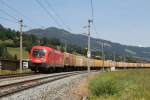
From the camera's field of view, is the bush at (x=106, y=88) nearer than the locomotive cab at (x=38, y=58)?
Yes

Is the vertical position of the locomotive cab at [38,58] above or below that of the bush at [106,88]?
above

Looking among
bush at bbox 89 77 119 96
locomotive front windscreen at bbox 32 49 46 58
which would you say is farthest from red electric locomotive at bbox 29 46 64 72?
bush at bbox 89 77 119 96

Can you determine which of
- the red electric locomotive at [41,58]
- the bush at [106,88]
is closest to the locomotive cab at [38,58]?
the red electric locomotive at [41,58]

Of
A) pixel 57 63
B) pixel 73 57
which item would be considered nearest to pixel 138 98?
pixel 57 63

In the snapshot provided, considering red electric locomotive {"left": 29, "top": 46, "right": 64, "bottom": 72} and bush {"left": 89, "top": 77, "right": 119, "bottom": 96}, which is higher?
red electric locomotive {"left": 29, "top": 46, "right": 64, "bottom": 72}

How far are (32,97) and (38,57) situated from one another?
2910 cm

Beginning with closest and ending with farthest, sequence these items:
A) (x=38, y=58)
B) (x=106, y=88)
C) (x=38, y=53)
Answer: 1. (x=106, y=88)
2. (x=38, y=58)
3. (x=38, y=53)

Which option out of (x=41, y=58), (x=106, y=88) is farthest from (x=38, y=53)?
(x=106, y=88)

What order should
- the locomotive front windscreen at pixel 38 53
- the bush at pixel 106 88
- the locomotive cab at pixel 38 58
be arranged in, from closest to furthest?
the bush at pixel 106 88 → the locomotive cab at pixel 38 58 → the locomotive front windscreen at pixel 38 53

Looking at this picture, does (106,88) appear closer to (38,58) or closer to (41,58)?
(41,58)

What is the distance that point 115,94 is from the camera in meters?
19.9

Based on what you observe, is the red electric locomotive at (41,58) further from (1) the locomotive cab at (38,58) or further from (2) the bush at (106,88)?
(2) the bush at (106,88)

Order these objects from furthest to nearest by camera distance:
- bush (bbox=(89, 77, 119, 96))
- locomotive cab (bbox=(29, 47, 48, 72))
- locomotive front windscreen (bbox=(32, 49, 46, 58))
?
locomotive front windscreen (bbox=(32, 49, 46, 58))
locomotive cab (bbox=(29, 47, 48, 72))
bush (bbox=(89, 77, 119, 96))

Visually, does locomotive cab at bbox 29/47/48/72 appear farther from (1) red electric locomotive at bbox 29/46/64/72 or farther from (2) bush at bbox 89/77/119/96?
(2) bush at bbox 89/77/119/96
